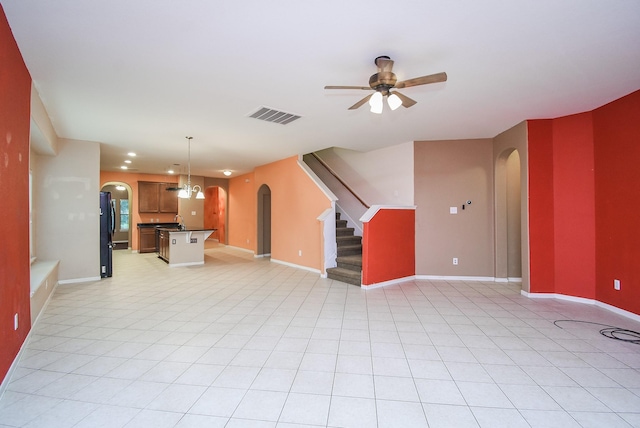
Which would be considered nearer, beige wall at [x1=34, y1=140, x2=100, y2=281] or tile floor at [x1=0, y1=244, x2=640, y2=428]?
tile floor at [x1=0, y1=244, x2=640, y2=428]

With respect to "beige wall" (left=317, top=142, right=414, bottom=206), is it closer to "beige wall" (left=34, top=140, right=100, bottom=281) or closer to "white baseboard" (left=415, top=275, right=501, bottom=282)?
"white baseboard" (left=415, top=275, right=501, bottom=282)

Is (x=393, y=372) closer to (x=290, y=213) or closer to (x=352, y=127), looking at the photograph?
(x=352, y=127)

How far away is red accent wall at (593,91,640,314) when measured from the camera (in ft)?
11.3

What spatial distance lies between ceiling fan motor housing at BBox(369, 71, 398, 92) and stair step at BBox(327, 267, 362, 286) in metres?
3.36

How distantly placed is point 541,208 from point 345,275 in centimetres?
333

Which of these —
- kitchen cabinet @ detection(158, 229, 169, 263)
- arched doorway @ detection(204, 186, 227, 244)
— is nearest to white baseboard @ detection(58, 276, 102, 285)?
kitchen cabinet @ detection(158, 229, 169, 263)

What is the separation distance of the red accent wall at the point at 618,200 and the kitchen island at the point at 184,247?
768 centimetres

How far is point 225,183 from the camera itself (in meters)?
11.0

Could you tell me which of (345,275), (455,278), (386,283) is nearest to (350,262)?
(345,275)

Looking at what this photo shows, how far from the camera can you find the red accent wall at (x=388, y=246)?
4.95 m

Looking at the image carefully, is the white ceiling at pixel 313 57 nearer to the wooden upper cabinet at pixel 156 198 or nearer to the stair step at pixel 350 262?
the stair step at pixel 350 262

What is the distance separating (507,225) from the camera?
17.6ft

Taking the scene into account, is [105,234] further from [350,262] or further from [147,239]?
[350,262]

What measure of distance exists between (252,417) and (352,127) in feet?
13.6
